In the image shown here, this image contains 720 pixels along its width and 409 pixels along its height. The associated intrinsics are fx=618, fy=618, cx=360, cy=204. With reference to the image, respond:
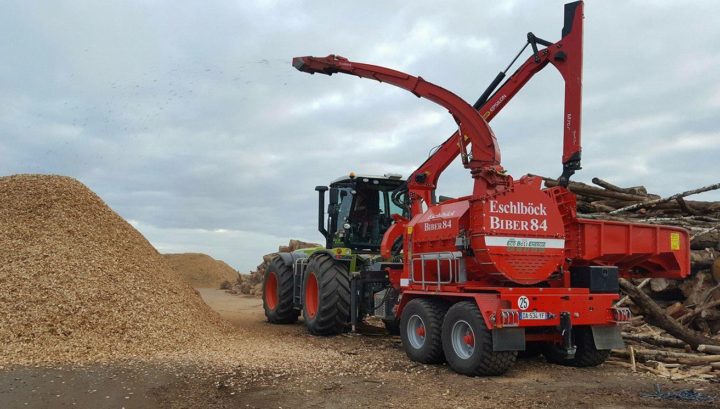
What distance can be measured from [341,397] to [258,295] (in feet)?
60.5

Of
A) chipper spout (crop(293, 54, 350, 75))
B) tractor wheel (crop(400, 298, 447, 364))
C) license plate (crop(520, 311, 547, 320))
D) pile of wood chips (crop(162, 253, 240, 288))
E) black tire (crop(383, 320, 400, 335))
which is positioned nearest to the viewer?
license plate (crop(520, 311, 547, 320))

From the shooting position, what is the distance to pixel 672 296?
36.7 feet

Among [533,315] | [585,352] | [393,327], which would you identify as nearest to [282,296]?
[393,327]

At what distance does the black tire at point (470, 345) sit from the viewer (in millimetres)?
7027

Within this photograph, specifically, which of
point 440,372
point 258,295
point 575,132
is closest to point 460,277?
point 440,372

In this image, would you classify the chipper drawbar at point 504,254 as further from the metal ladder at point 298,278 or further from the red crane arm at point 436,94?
the metal ladder at point 298,278

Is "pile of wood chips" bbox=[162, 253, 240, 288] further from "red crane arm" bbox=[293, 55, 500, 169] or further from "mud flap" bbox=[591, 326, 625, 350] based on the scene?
"mud flap" bbox=[591, 326, 625, 350]

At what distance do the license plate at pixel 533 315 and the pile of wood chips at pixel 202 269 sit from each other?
1136 inches

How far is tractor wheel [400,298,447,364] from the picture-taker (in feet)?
25.8

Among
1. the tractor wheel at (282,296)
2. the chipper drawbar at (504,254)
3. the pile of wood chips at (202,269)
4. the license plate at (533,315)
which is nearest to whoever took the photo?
the license plate at (533,315)

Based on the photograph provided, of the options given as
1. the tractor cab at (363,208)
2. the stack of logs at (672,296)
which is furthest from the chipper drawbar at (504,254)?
the tractor cab at (363,208)

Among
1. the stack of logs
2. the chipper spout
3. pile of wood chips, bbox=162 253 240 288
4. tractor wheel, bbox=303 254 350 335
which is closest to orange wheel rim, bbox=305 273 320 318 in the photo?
tractor wheel, bbox=303 254 350 335

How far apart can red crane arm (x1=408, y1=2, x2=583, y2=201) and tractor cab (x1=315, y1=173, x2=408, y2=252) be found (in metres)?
1.79

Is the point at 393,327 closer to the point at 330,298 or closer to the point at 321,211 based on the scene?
the point at 330,298
